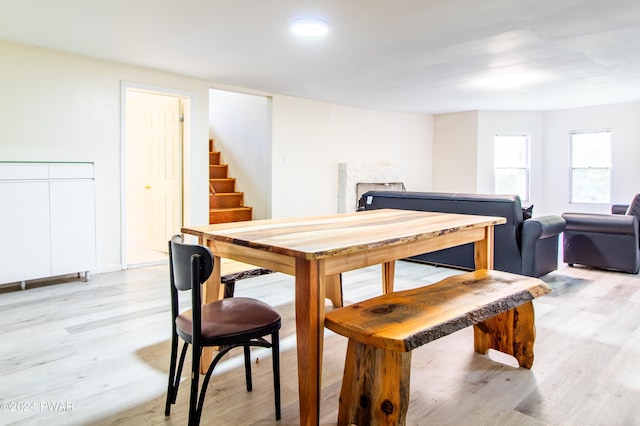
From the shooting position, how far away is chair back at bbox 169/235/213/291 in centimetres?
148

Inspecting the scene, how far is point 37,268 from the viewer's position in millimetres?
3740

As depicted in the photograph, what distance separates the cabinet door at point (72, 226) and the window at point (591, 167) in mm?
7318

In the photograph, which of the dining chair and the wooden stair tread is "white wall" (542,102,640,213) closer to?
the wooden stair tread

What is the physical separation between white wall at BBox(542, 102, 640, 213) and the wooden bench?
19.6 feet

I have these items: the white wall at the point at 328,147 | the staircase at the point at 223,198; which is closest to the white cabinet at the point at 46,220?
the staircase at the point at 223,198

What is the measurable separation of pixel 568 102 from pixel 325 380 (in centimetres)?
648

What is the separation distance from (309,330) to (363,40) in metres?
2.81

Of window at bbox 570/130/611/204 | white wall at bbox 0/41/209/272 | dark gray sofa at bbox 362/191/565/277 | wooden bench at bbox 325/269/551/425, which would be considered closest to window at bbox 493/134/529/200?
window at bbox 570/130/611/204

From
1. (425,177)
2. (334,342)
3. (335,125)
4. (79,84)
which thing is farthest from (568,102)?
(79,84)

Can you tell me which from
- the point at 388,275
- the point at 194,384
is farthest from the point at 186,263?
the point at 388,275

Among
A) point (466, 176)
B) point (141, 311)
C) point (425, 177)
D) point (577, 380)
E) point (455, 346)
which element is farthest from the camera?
point (425, 177)

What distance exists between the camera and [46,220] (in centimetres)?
377

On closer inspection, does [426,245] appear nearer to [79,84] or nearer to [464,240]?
[464,240]

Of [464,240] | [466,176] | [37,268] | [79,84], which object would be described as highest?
[79,84]
